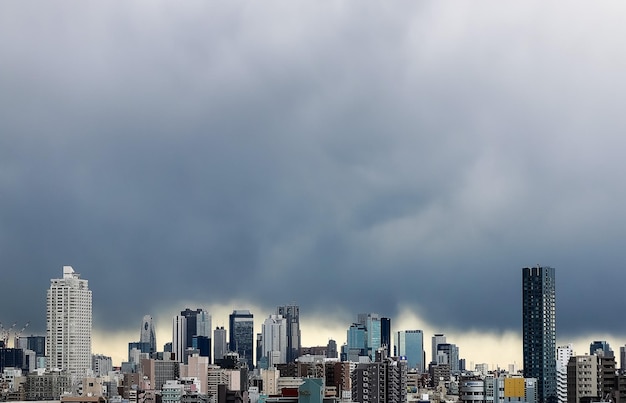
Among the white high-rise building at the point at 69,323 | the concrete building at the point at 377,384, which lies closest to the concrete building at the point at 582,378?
the concrete building at the point at 377,384

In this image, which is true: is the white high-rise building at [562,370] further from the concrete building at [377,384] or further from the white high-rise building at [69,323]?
the white high-rise building at [69,323]

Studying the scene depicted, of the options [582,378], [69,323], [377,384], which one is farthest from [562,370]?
[69,323]

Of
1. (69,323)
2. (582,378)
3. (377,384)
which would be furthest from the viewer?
(69,323)

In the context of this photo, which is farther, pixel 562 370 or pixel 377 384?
pixel 562 370

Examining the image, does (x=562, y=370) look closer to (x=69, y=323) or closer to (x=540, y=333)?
(x=540, y=333)

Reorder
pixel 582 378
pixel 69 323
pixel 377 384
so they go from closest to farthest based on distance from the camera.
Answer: pixel 377 384 → pixel 582 378 → pixel 69 323

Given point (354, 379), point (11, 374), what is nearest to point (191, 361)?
point (11, 374)

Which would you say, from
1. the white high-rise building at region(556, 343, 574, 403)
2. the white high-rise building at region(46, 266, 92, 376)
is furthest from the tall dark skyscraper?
the white high-rise building at region(46, 266, 92, 376)

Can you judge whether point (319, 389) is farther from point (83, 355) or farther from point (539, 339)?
point (83, 355)
